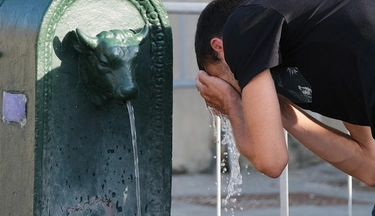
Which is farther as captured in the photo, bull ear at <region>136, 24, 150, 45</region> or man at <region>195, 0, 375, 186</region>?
bull ear at <region>136, 24, 150, 45</region>

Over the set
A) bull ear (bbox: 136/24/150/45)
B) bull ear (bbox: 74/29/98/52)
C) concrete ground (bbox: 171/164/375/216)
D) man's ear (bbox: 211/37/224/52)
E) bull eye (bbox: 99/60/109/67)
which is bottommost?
concrete ground (bbox: 171/164/375/216)

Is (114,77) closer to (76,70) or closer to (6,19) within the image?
(76,70)

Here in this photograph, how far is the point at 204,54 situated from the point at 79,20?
0.53 metres

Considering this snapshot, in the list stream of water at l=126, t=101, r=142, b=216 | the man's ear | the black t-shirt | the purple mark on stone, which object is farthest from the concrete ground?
the black t-shirt

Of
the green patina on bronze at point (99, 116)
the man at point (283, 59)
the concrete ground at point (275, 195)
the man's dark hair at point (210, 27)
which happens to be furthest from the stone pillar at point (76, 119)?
the concrete ground at point (275, 195)

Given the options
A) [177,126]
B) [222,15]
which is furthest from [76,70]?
[177,126]

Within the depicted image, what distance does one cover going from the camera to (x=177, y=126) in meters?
8.86

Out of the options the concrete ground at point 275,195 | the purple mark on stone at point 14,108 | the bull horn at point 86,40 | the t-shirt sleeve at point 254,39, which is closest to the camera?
the t-shirt sleeve at point 254,39

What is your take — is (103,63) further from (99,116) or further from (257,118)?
(257,118)

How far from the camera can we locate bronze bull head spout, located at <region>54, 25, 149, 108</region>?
11.4 feet

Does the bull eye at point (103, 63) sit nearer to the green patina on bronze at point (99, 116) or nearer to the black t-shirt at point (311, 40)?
the green patina on bronze at point (99, 116)

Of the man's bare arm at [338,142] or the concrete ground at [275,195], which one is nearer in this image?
the man's bare arm at [338,142]

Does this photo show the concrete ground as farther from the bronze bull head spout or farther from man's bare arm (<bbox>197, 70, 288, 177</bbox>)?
man's bare arm (<bbox>197, 70, 288, 177</bbox>)

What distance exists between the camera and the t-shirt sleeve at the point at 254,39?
117 inches
